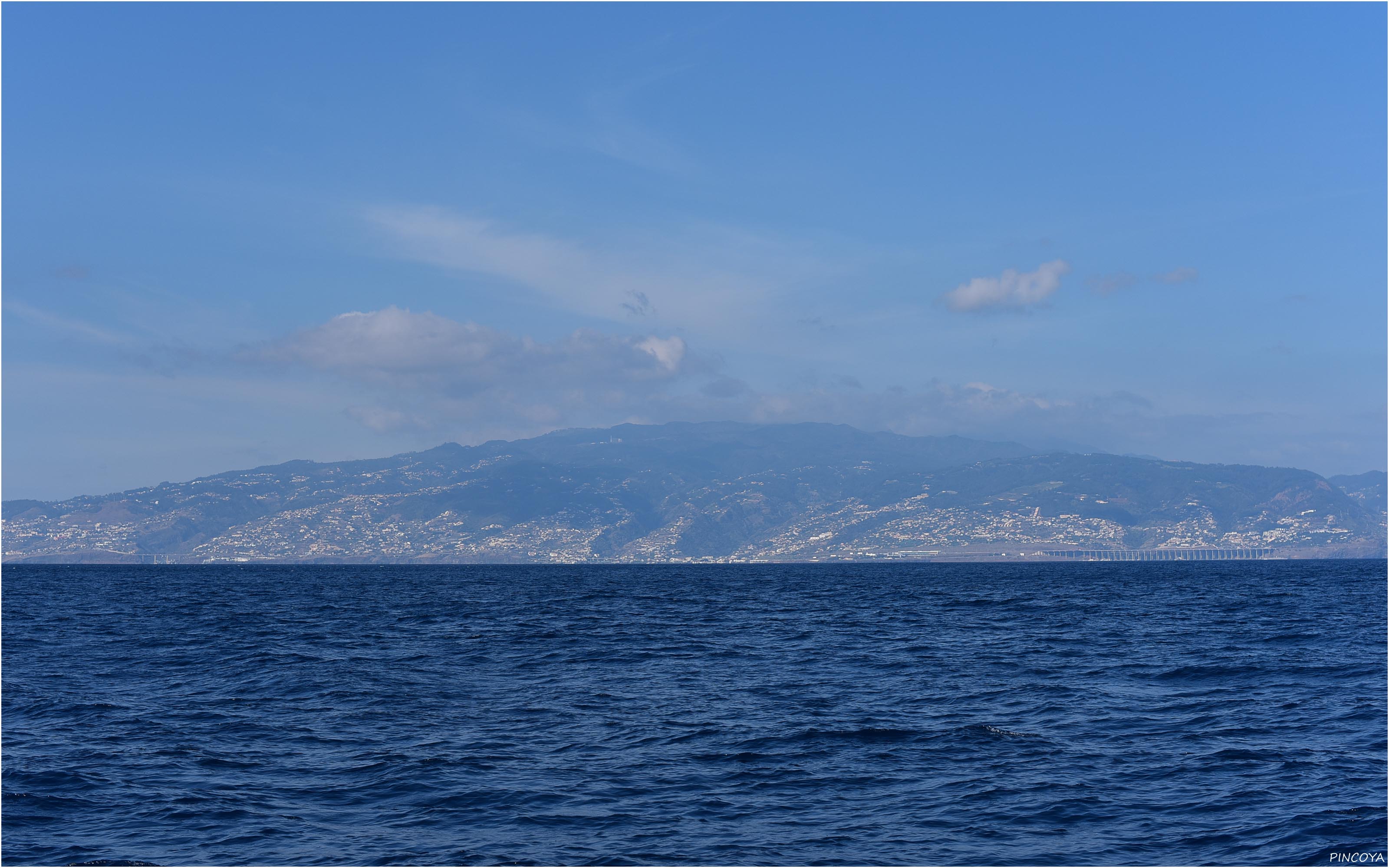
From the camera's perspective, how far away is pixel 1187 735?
33531mm

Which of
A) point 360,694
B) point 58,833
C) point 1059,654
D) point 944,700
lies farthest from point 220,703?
point 1059,654

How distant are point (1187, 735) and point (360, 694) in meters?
31.1

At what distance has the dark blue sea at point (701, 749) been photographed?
23.6m

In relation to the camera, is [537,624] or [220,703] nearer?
[220,703]

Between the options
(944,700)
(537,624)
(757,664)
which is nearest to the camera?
(944,700)

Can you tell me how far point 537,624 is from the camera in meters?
81.3

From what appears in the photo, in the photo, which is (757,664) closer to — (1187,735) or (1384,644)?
(1187,735)

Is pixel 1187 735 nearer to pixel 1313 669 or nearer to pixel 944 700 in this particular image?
pixel 944 700

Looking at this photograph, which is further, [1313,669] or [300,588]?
[300,588]

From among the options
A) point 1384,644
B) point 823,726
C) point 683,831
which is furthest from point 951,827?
point 1384,644

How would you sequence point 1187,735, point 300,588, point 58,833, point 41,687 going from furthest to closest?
1. point 300,588
2. point 41,687
3. point 1187,735
4. point 58,833

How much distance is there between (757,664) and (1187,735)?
910 inches

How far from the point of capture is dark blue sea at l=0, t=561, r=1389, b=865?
2356 centimetres

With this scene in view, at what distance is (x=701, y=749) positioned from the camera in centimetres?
3241
